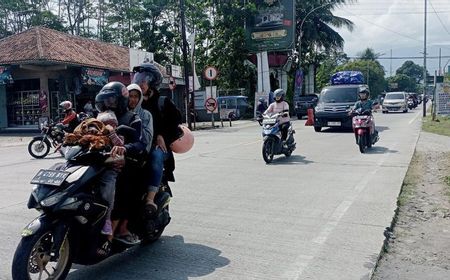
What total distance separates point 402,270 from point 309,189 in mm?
3600

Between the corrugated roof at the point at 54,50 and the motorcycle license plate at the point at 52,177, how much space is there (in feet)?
72.1

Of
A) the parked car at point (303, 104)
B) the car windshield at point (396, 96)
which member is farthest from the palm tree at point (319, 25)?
the parked car at point (303, 104)

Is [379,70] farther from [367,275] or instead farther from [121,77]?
[367,275]

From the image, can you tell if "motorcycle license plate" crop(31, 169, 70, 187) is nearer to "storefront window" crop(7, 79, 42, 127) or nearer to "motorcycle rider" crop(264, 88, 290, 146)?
"motorcycle rider" crop(264, 88, 290, 146)

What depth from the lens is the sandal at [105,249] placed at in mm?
3953

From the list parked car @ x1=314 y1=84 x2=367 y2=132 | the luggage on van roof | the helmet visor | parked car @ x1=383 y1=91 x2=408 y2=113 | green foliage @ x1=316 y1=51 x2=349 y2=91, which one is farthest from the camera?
green foliage @ x1=316 y1=51 x2=349 y2=91

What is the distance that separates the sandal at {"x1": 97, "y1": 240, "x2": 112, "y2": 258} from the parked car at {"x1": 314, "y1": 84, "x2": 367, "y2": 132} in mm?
16084

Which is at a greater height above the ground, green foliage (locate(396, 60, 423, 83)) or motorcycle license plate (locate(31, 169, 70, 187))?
green foliage (locate(396, 60, 423, 83))

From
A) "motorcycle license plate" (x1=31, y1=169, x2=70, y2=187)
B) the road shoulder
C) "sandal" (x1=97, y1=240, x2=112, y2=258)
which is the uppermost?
"motorcycle license plate" (x1=31, y1=169, x2=70, y2=187)

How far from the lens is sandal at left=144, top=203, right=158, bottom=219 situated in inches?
178

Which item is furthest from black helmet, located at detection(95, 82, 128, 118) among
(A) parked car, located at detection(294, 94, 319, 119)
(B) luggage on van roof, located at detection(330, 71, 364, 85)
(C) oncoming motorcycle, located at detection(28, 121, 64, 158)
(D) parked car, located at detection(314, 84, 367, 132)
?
(A) parked car, located at detection(294, 94, 319, 119)

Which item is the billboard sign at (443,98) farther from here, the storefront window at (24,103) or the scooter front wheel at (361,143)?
the storefront window at (24,103)

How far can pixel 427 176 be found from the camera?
907 centimetres

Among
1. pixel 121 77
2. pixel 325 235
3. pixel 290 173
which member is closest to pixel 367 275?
pixel 325 235
